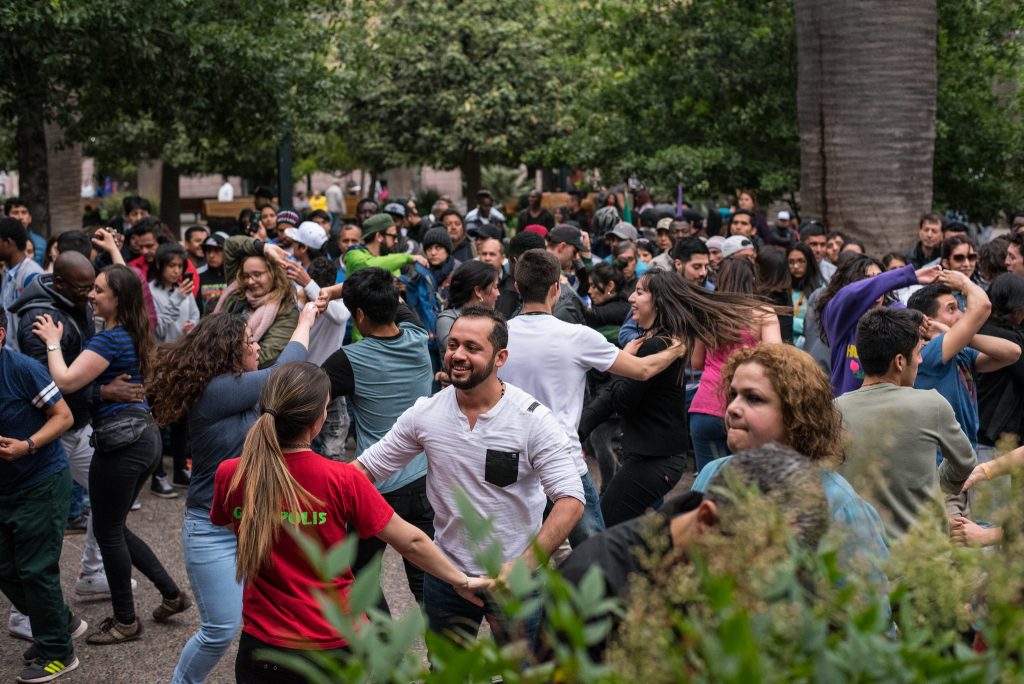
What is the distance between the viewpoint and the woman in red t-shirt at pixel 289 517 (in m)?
3.81

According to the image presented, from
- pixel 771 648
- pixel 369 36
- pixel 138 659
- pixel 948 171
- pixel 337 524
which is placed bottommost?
pixel 138 659

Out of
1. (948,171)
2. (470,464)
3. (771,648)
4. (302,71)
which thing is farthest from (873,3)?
(771,648)

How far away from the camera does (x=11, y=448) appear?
17.1ft

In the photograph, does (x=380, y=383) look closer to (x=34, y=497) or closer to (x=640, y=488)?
(x=640, y=488)

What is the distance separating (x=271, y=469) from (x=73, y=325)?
3.60 metres

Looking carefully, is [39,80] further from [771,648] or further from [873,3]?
[771,648]

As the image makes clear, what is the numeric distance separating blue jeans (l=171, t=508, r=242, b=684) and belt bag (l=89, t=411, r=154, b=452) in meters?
1.02

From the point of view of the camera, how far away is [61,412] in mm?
5379

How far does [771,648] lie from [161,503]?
304 inches

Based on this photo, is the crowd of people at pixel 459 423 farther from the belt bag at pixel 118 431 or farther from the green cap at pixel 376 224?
the green cap at pixel 376 224

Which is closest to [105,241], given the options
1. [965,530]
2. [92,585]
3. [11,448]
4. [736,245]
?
[92,585]

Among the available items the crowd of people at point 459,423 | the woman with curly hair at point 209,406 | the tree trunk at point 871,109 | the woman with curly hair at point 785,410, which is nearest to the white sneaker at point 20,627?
the crowd of people at point 459,423

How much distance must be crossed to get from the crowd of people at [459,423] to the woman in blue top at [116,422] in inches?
0.6

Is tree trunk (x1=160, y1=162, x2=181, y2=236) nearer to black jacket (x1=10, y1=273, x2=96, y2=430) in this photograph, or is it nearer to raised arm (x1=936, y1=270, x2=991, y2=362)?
black jacket (x1=10, y1=273, x2=96, y2=430)
